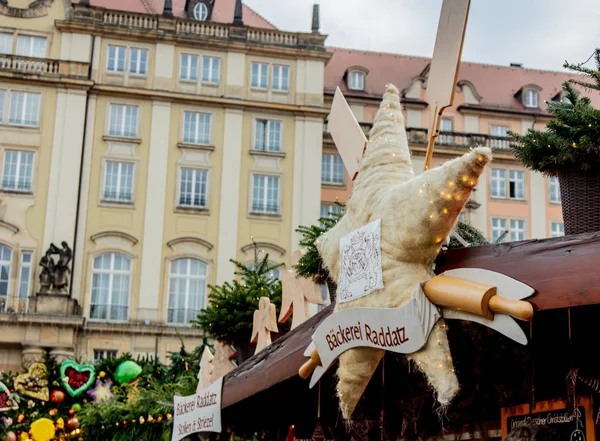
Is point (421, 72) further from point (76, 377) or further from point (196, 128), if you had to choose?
point (76, 377)

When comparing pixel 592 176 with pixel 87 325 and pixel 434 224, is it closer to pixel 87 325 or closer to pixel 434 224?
pixel 434 224

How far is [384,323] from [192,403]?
5360 mm

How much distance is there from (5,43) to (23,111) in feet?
9.64

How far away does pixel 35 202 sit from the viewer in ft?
109

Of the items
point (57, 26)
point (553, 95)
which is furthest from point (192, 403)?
point (553, 95)

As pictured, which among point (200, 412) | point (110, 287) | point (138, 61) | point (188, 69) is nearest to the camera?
point (200, 412)

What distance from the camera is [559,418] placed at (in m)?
7.27

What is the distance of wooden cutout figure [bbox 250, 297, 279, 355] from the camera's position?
41.6 ft

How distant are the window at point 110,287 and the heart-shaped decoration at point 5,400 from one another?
16.2 m

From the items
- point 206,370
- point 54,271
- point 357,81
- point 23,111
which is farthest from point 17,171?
point 206,370

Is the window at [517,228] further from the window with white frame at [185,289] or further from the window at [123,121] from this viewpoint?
the window at [123,121]

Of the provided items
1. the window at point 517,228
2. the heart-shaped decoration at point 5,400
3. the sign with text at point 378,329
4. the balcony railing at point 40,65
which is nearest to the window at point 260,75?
the balcony railing at point 40,65

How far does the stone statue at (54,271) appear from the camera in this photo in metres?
32.1

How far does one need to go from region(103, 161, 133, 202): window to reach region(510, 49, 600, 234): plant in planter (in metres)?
27.9
